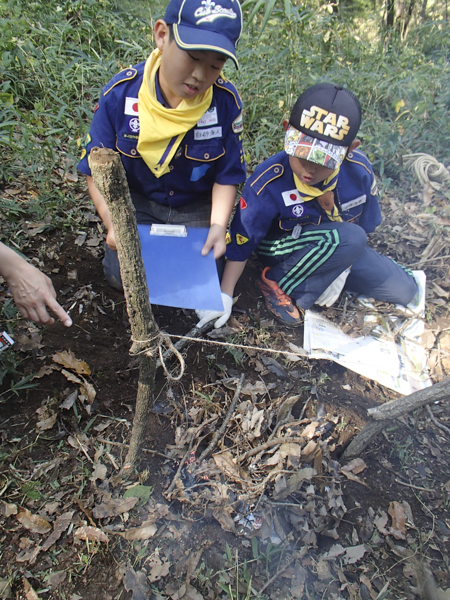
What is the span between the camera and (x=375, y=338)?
2.67 metres

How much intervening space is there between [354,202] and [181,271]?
128 cm

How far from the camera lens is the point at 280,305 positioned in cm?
262

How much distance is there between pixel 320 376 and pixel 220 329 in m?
0.65

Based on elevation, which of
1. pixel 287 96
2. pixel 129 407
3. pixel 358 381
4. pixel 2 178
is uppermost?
pixel 287 96

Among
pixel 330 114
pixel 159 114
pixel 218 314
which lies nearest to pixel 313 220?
pixel 330 114

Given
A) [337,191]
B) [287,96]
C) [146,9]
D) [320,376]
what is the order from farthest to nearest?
[146,9]
[287,96]
[337,191]
[320,376]

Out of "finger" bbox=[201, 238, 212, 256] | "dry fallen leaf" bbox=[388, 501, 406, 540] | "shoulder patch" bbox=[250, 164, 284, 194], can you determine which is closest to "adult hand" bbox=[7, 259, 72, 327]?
"finger" bbox=[201, 238, 212, 256]

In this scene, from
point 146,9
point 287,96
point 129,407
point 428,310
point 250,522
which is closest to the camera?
point 250,522

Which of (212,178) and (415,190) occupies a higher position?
(212,178)

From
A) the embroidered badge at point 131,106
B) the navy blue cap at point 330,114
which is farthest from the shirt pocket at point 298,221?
the embroidered badge at point 131,106

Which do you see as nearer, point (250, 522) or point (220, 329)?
point (250, 522)

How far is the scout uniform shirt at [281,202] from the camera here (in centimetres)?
239

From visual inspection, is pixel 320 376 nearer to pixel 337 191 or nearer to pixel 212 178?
pixel 337 191

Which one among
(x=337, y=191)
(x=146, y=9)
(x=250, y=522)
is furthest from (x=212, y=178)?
(x=146, y=9)
